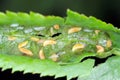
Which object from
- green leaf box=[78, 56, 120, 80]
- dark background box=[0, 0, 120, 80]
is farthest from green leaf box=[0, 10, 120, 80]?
dark background box=[0, 0, 120, 80]

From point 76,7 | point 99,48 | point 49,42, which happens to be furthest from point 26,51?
point 76,7

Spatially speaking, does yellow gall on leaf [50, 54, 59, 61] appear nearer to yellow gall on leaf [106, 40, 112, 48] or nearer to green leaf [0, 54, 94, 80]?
green leaf [0, 54, 94, 80]

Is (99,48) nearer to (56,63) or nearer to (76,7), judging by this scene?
(56,63)

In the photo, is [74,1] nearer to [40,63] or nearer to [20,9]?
[20,9]

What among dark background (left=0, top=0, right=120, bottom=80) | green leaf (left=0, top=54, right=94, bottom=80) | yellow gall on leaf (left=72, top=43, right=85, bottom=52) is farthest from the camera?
dark background (left=0, top=0, right=120, bottom=80)

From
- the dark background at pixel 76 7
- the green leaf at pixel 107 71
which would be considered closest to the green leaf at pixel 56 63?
the green leaf at pixel 107 71

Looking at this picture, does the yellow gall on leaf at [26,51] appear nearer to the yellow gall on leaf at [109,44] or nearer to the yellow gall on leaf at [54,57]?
the yellow gall on leaf at [54,57]

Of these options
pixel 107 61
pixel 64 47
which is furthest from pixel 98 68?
pixel 64 47

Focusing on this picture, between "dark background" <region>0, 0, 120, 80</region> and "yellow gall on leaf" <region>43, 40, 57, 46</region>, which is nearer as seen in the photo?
"yellow gall on leaf" <region>43, 40, 57, 46</region>
